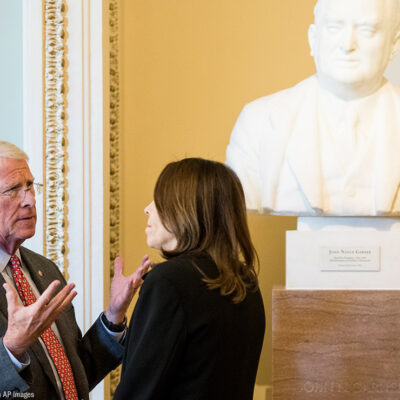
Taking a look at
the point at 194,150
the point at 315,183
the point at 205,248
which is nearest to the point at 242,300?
the point at 205,248

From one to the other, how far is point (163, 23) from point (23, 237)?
7.69 feet

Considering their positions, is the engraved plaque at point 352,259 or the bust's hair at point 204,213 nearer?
the bust's hair at point 204,213

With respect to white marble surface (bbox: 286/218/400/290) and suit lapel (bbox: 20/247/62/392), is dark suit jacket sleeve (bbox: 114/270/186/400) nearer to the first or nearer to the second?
suit lapel (bbox: 20/247/62/392)

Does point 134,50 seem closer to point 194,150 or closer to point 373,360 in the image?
point 194,150

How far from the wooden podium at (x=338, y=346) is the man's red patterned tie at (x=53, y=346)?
107cm

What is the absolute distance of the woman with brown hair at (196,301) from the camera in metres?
1.49

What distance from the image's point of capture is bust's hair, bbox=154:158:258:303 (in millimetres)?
1620

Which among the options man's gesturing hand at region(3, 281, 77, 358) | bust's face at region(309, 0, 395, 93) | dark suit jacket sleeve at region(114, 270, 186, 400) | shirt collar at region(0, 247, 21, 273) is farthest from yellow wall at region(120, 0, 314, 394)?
dark suit jacket sleeve at region(114, 270, 186, 400)

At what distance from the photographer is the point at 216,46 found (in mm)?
4082

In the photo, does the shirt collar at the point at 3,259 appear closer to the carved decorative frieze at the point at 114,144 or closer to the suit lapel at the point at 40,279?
the suit lapel at the point at 40,279

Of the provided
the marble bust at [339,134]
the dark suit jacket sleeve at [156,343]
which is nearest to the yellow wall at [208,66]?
the marble bust at [339,134]

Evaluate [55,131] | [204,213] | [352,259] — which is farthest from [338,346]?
[55,131]

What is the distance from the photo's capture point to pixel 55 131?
3225mm

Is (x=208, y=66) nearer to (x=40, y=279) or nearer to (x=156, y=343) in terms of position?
(x=40, y=279)
